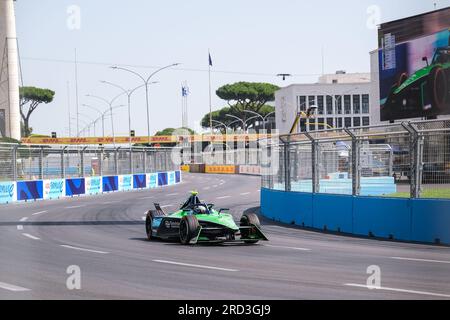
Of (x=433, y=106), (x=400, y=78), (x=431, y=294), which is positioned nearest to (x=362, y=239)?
(x=431, y=294)

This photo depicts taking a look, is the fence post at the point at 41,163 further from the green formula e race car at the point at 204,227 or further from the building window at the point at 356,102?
the building window at the point at 356,102

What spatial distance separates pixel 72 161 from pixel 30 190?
18.5 ft

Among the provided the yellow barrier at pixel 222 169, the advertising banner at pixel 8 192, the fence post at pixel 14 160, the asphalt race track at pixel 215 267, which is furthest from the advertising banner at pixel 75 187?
the yellow barrier at pixel 222 169

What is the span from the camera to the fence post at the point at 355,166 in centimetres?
1862

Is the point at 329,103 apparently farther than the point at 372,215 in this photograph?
Yes

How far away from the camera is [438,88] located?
4503 centimetres

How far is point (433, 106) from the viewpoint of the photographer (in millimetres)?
45500

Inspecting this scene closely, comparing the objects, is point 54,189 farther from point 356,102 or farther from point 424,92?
point 356,102

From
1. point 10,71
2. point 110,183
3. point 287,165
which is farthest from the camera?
point 10,71

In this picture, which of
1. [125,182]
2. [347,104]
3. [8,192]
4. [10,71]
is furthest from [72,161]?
[347,104]

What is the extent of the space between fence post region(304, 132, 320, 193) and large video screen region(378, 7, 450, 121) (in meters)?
25.4

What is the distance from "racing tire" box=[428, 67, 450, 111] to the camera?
44719 mm

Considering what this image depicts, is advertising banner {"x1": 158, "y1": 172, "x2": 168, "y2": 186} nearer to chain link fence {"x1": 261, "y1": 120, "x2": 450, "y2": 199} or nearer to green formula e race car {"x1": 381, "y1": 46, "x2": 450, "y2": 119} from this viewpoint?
green formula e race car {"x1": 381, "y1": 46, "x2": 450, "y2": 119}
